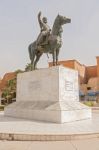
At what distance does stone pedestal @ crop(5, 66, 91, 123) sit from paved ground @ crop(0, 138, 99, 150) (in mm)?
2802

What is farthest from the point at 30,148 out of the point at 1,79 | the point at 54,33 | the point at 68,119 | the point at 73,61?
the point at 1,79

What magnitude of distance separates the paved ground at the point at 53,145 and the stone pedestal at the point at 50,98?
280 centimetres

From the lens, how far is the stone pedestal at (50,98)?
29.5ft

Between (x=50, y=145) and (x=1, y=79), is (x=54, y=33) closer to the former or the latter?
(x=50, y=145)

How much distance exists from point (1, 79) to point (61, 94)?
164 feet

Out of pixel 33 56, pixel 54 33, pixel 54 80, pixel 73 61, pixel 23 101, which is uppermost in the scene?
pixel 73 61

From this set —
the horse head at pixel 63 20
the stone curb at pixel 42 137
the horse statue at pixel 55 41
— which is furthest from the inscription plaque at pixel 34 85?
the stone curb at pixel 42 137

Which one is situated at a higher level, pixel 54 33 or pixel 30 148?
pixel 54 33

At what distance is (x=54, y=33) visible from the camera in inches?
420

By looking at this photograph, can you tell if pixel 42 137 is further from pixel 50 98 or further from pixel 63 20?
pixel 63 20

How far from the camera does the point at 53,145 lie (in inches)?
217

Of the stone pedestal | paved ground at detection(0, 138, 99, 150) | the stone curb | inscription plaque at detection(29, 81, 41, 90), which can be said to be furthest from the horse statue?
paved ground at detection(0, 138, 99, 150)

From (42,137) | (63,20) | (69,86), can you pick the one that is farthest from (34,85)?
(42,137)

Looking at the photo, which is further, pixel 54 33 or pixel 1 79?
pixel 1 79
